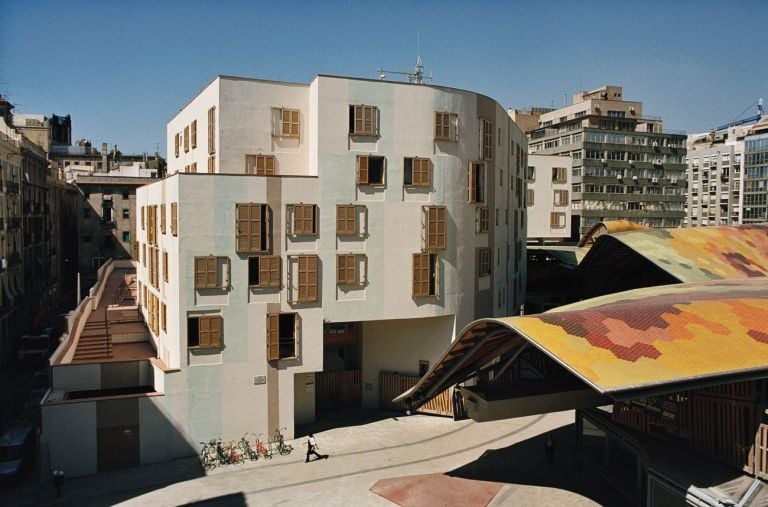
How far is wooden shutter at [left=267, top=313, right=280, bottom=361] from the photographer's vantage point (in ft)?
124

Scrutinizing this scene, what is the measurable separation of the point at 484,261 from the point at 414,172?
8.93m

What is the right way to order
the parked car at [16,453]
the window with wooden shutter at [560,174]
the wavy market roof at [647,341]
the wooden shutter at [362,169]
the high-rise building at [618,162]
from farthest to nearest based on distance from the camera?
the high-rise building at [618,162] < the window with wooden shutter at [560,174] < the wooden shutter at [362,169] < the parked car at [16,453] < the wavy market roof at [647,341]

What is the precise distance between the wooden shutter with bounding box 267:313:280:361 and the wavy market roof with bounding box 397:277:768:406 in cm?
1075

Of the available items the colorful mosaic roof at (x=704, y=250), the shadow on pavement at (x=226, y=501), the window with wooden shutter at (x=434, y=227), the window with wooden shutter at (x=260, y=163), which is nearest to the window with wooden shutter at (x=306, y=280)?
the window with wooden shutter at (x=260, y=163)

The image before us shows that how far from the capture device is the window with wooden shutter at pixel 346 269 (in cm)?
3959

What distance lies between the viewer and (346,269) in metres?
39.8

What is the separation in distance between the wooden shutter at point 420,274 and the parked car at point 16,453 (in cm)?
2346

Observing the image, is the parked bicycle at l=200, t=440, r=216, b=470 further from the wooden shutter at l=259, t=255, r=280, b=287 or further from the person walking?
the wooden shutter at l=259, t=255, r=280, b=287

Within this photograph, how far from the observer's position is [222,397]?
36.9 m

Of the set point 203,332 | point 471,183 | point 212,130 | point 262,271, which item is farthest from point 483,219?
point 203,332

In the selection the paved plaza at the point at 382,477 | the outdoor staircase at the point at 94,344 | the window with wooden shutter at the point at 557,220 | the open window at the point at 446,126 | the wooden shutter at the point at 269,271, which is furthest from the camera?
the window with wooden shutter at the point at 557,220

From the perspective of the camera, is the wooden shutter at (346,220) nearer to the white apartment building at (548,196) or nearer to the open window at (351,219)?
the open window at (351,219)

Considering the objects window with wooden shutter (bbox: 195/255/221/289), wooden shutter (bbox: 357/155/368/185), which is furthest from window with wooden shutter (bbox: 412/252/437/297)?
window with wooden shutter (bbox: 195/255/221/289)

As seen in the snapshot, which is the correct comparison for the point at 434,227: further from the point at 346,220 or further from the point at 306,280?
the point at 306,280
